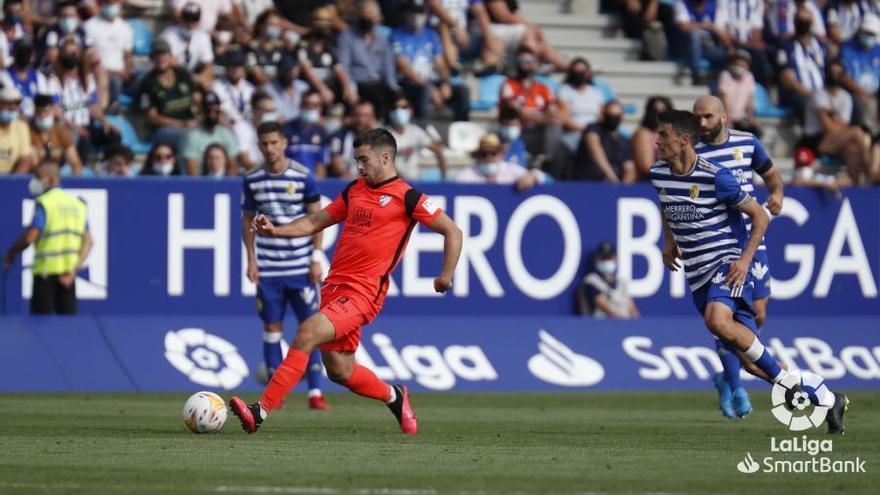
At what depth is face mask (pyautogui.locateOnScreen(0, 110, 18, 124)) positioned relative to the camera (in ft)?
66.6

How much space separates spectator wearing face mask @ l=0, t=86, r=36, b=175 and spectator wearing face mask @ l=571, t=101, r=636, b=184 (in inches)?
282

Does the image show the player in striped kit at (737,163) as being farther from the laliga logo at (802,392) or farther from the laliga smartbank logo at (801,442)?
the laliga logo at (802,392)

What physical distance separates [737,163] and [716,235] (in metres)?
1.19

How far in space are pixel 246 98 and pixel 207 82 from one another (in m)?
0.60

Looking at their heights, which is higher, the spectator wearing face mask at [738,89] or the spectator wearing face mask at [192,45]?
the spectator wearing face mask at [192,45]

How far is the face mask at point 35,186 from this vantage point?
1912 cm

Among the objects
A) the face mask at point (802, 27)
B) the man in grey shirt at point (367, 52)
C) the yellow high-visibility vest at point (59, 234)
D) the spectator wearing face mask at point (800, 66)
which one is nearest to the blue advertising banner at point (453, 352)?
the yellow high-visibility vest at point (59, 234)

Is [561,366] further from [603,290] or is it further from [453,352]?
[603,290]

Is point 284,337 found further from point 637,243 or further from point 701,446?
point 701,446

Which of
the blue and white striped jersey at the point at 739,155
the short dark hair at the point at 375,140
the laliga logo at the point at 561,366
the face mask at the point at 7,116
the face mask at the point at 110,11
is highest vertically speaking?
the short dark hair at the point at 375,140

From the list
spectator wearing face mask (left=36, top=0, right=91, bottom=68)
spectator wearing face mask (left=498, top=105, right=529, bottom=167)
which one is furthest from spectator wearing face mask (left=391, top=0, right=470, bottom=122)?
spectator wearing face mask (left=36, top=0, right=91, bottom=68)

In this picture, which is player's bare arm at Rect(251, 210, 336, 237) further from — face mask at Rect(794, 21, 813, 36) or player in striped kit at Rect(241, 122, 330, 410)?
face mask at Rect(794, 21, 813, 36)

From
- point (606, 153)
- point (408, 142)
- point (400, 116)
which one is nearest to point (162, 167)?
point (400, 116)

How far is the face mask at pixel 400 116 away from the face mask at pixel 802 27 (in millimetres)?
7987
